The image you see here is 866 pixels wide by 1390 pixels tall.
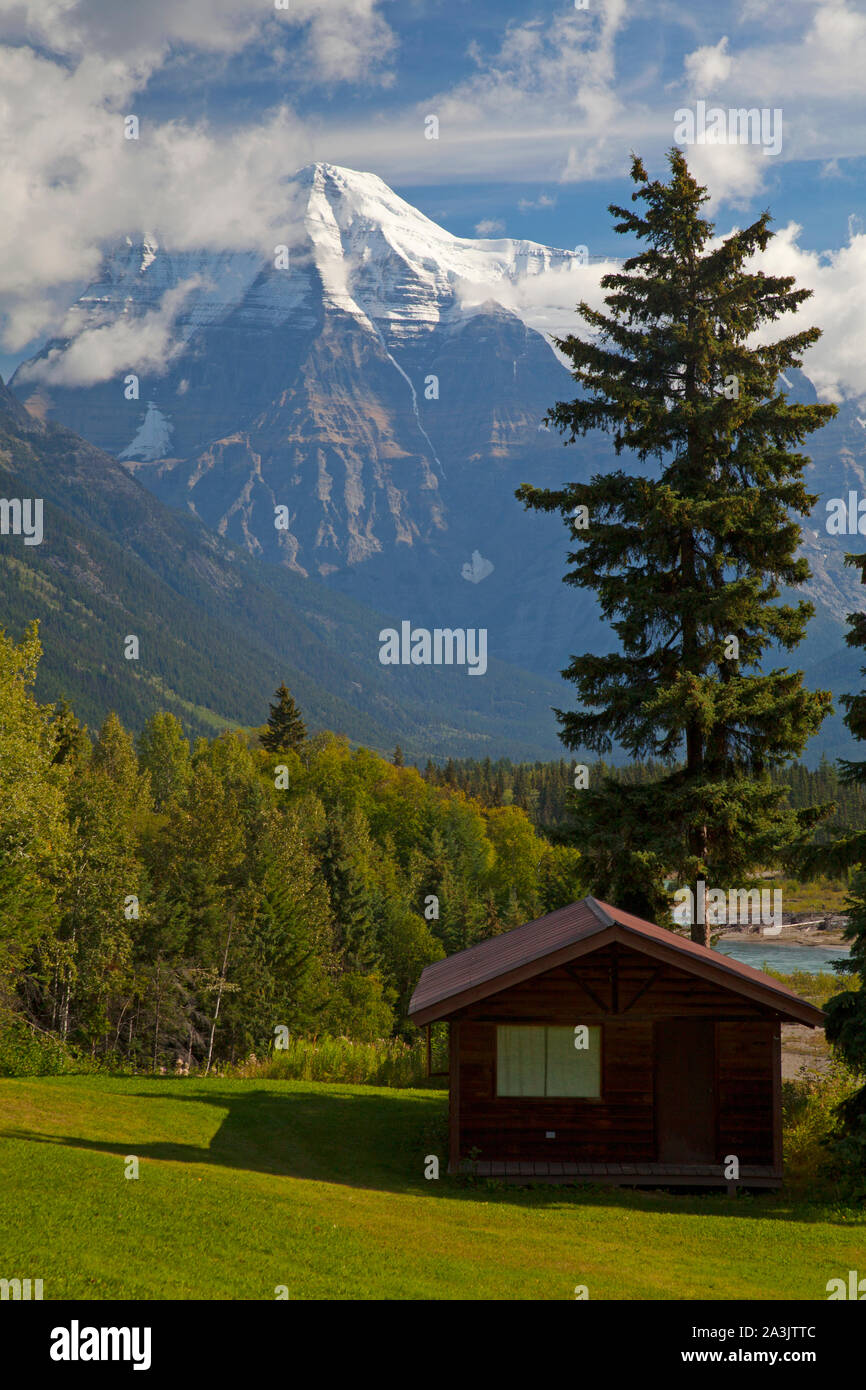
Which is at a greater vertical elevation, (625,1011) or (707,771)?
(707,771)

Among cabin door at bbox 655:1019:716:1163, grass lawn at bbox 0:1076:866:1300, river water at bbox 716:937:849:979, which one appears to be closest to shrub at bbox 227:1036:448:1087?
grass lawn at bbox 0:1076:866:1300

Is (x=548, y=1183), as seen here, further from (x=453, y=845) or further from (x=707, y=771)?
(x=453, y=845)

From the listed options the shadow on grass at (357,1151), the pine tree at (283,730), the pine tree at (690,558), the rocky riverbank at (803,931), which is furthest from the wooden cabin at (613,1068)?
the rocky riverbank at (803,931)

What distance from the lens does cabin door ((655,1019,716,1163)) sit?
70.7 feet

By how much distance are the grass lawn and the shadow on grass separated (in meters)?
0.07

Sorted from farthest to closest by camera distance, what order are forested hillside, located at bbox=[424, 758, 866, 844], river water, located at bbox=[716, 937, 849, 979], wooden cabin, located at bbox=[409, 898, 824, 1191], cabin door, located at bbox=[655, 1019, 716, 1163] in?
forested hillside, located at bbox=[424, 758, 866, 844], river water, located at bbox=[716, 937, 849, 979], cabin door, located at bbox=[655, 1019, 716, 1163], wooden cabin, located at bbox=[409, 898, 824, 1191]

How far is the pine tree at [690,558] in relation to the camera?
77.9 feet

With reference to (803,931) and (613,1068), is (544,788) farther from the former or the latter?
(613,1068)

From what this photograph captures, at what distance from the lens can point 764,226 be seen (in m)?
25.3

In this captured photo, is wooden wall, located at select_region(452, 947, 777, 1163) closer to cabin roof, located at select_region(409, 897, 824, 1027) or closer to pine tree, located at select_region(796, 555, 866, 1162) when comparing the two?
cabin roof, located at select_region(409, 897, 824, 1027)

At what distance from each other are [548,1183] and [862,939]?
7.18 metres

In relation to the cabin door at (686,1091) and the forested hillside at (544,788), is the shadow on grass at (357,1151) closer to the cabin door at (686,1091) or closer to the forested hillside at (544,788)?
the cabin door at (686,1091)

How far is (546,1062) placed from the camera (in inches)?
859
